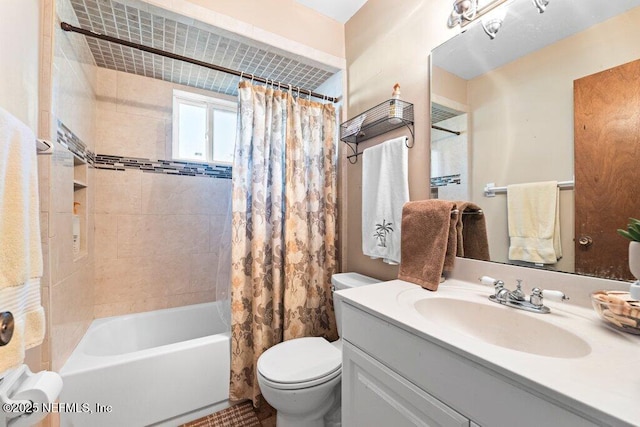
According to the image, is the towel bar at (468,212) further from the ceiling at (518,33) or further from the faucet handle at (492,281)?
the ceiling at (518,33)

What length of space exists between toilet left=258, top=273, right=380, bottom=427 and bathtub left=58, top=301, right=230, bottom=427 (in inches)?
17.0

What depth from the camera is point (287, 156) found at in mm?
1640

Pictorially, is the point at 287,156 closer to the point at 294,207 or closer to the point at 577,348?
the point at 294,207

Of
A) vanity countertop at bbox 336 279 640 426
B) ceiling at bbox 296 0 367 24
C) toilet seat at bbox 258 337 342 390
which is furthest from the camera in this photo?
ceiling at bbox 296 0 367 24

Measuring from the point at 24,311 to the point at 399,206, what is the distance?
4.66ft

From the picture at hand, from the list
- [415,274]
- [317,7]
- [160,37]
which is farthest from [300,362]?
[317,7]

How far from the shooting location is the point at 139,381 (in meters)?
1.25

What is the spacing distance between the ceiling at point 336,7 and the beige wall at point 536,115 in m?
1.11

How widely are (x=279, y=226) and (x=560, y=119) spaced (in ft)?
4.48

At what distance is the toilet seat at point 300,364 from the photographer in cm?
111

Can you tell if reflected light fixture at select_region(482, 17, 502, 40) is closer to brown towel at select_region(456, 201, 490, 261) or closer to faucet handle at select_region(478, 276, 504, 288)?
brown towel at select_region(456, 201, 490, 261)

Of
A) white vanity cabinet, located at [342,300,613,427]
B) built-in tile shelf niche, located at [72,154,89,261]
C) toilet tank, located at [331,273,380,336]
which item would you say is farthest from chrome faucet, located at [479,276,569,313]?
built-in tile shelf niche, located at [72,154,89,261]

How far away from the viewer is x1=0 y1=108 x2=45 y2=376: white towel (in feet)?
1.99

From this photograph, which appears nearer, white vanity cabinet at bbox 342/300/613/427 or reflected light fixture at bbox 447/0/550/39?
white vanity cabinet at bbox 342/300/613/427
